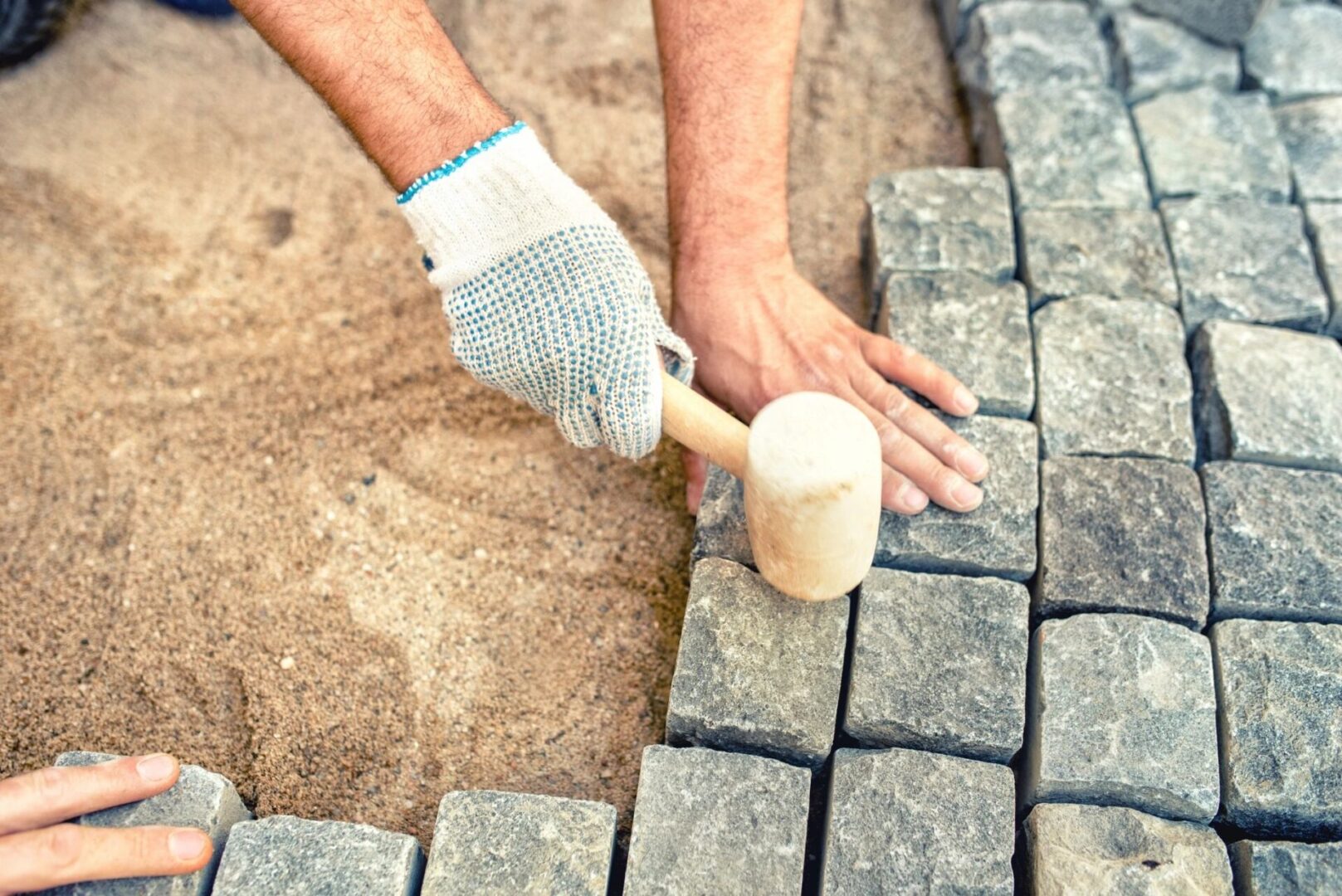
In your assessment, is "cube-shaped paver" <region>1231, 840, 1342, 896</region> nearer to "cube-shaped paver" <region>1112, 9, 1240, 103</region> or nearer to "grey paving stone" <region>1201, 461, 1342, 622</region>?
"grey paving stone" <region>1201, 461, 1342, 622</region>

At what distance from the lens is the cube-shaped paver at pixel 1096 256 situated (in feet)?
7.57

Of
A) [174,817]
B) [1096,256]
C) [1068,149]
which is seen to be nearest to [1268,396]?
[1096,256]

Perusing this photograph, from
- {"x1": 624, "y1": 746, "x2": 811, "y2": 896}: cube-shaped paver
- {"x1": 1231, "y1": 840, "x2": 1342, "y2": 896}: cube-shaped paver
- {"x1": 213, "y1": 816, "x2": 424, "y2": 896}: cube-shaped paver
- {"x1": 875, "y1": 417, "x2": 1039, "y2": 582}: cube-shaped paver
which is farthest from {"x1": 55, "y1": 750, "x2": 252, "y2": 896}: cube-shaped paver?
{"x1": 1231, "y1": 840, "x2": 1342, "y2": 896}: cube-shaped paver

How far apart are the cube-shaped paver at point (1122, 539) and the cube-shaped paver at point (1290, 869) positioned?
0.40m

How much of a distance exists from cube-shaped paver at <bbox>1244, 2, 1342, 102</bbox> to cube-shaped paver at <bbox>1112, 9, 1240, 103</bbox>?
7cm

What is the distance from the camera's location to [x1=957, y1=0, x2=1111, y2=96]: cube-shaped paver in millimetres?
2785

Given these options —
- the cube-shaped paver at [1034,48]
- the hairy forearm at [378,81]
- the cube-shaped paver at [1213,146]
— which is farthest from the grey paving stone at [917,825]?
the cube-shaped paver at [1034,48]

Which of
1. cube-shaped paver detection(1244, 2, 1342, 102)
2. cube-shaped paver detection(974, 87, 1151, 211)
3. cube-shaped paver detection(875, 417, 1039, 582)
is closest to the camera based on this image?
cube-shaped paver detection(875, 417, 1039, 582)

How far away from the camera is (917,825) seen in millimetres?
1674

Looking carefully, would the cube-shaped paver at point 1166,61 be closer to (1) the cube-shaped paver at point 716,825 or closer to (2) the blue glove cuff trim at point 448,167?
(2) the blue glove cuff trim at point 448,167

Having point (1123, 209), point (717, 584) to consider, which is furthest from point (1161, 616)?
→ point (1123, 209)

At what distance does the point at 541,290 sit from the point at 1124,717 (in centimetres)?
121

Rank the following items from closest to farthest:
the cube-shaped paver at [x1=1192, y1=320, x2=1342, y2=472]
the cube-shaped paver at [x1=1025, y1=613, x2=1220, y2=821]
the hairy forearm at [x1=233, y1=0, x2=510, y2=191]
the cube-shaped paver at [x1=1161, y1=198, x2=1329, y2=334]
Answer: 1. the cube-shaped paver at [x1=1025, y1=613, x2=1220, y2=821]
2. the hairy forearm at [x1=233, y1=0, x2=510, y2=191]
3. the cube-shaped paver at [x1=1192, y1=320, x2=1342, y2=472]
4. the cube-shaped paver at [x1=1161, y1=198, x2=1329, y2=334]

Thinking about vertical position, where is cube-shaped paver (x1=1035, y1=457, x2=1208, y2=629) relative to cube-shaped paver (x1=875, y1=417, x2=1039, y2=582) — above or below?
below
